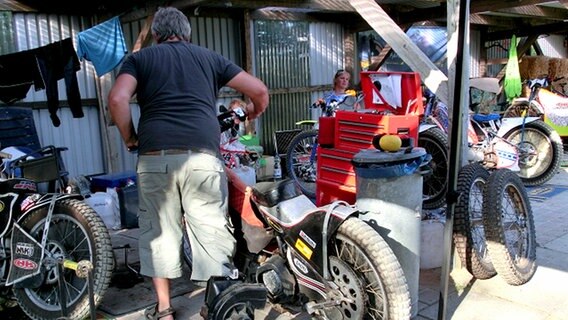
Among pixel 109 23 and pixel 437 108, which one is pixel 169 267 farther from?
pixel 437 108

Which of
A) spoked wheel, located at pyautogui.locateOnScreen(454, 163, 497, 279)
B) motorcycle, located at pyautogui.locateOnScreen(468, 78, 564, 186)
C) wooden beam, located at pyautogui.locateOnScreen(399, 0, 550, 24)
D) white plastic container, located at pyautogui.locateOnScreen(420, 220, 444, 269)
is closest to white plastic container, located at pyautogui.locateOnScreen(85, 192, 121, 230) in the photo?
white plastic container, located at pyautogui.locateOnScreen(420, 220, 444, 269)

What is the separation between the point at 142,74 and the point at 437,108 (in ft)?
13.1

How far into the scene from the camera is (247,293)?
266 centimetres

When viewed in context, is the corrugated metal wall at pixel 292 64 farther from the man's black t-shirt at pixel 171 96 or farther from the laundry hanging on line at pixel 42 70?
the man's black t-shirt at pixel 171 96

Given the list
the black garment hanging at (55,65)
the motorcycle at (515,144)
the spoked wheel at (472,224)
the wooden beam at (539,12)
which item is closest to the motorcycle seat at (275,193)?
the spoked wheel at (472,224)

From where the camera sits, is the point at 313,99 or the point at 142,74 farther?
the point at 313,99

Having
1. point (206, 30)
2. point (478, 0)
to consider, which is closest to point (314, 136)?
point (206, 30)

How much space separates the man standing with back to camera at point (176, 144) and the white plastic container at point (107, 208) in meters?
2.58

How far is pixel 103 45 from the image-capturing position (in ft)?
17.2

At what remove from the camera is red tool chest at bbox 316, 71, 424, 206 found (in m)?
4.21

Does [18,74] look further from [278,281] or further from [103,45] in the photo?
[278,281]

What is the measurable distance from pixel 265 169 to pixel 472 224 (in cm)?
400

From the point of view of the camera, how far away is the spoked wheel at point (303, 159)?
6.85 m

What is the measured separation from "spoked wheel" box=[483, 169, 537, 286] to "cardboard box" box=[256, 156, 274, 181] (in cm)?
385
